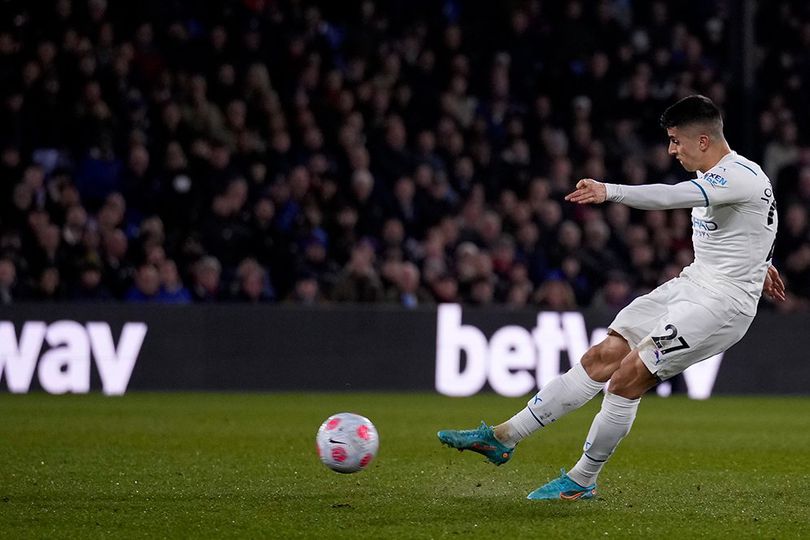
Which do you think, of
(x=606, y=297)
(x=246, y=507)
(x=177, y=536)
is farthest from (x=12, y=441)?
(x=606, y=297)

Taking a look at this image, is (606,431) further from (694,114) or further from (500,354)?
(500,354)

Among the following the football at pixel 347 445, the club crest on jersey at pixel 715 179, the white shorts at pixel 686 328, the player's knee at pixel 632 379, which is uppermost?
the club crest on jersey at pixel 715 179

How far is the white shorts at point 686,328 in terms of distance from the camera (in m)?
6.59

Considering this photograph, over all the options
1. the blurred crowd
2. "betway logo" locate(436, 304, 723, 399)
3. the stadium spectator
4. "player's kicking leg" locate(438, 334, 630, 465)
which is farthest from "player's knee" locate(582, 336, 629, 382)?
the stadium spectator

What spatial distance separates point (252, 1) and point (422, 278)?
13.6 feet

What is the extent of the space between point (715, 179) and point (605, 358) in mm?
1108

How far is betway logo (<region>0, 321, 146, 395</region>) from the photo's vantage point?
1325cm

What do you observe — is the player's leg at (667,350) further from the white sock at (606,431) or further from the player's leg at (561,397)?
the player's leg at (561,397)

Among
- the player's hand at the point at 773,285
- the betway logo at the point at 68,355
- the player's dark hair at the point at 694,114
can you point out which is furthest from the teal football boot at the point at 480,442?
the betway logo at the point at 68,355

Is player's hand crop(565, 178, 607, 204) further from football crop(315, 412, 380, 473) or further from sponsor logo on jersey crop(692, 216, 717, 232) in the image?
football crop(315, 412, 380, 473)

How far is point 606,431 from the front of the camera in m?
6.70

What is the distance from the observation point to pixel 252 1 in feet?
54.6

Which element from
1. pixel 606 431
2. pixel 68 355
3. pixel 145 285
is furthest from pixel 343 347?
pixel 606 431

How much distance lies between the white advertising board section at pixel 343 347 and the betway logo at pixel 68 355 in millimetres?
16
